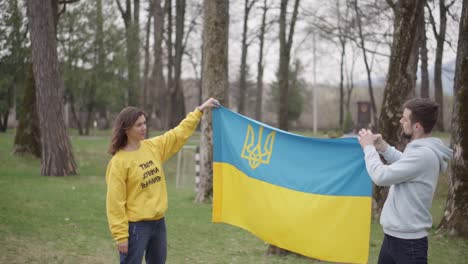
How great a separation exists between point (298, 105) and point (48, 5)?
47.3 meters

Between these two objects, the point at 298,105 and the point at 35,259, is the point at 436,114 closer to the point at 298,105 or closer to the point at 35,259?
the point at 35,259

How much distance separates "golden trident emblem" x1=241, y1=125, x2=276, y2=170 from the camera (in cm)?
575

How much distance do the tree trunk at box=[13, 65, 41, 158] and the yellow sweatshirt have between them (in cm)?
1659

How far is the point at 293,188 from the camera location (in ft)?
18.1

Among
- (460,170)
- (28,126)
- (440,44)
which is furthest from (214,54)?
(440,44)

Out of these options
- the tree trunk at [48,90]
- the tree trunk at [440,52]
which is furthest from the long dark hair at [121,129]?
the tree trunk at [440,52]

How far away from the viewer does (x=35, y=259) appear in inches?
295

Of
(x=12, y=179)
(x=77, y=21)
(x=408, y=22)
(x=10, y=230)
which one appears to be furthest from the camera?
(x=77, y=21)

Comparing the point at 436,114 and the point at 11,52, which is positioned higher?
the point at 11,52

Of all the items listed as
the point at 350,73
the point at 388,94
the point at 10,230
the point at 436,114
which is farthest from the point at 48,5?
the point at 350,73

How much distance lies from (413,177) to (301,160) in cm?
167

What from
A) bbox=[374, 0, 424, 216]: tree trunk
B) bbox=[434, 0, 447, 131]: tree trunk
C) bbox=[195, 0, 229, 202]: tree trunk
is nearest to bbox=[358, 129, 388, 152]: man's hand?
bbox=[374, 0, 424, 216]: tree trunk

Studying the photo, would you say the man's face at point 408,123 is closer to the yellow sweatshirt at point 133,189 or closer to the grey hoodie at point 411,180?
the grey hoodie at point 411,180

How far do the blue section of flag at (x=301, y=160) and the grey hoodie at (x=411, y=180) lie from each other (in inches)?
38.5
